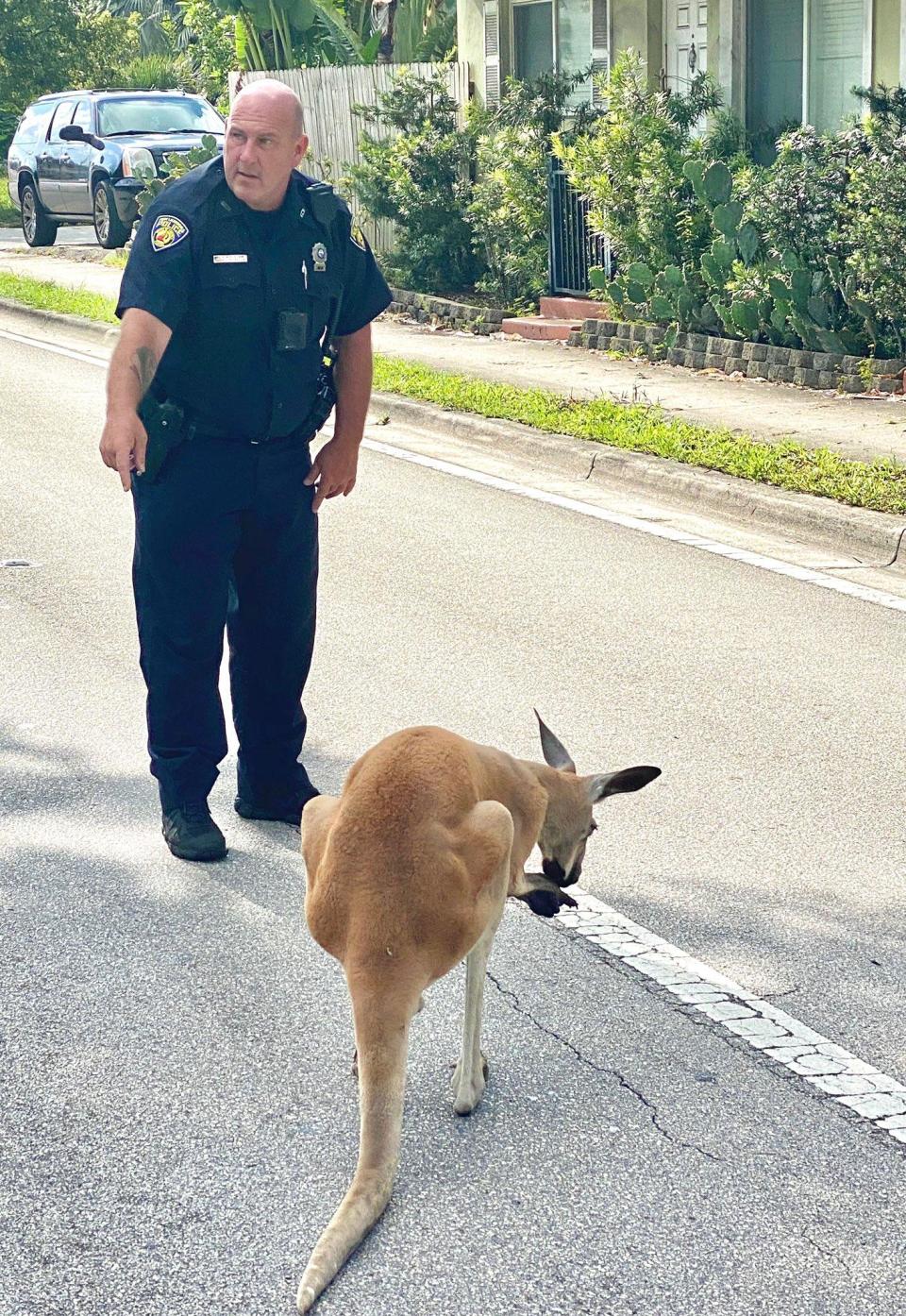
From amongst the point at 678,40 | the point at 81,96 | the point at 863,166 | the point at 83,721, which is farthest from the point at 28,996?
the point at 81,96

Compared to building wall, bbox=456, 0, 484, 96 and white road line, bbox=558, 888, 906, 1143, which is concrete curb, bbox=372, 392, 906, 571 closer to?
white road line, bbox=558, 888, 906, 1143

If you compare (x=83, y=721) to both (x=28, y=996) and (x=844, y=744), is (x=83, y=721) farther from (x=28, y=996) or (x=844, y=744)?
(x=844, y=744)

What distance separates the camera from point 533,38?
1933cm

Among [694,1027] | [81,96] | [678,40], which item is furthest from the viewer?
[81,96]

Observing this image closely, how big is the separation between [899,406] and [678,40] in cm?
618

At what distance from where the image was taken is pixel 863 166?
1311 cm

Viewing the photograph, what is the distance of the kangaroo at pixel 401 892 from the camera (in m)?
3.28

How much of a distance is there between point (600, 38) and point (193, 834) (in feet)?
46.4

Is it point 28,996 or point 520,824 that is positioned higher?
point 520,824

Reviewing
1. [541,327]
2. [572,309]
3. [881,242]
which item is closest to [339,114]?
[572,309]

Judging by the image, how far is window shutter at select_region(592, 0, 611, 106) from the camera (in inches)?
687

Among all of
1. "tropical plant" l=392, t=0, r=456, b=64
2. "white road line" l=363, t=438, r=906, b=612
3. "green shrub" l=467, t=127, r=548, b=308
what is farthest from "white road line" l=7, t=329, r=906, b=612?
"tropical plant" l=392, t=0, r=456, b=64

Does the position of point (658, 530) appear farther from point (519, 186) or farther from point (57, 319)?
point (57, 319)

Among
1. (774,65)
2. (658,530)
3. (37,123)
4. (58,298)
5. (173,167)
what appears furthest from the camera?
(37,123)
